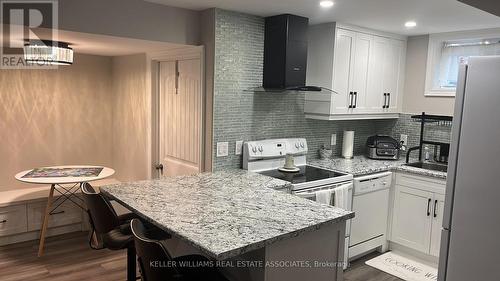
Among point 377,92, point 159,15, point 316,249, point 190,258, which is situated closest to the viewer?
point 190,258

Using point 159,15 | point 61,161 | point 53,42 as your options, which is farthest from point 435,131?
point 61,161

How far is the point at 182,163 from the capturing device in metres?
3.59

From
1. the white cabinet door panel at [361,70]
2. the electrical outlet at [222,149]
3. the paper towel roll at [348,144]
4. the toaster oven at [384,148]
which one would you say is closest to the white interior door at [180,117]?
the electrical outlet at [222,149]

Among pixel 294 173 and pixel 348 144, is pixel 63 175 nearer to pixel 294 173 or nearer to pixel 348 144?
pixel 294 173

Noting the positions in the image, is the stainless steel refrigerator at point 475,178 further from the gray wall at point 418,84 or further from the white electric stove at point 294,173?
the gray wall at point 418,84

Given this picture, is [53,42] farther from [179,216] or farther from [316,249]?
[316,249]

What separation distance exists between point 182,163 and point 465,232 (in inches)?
92.6

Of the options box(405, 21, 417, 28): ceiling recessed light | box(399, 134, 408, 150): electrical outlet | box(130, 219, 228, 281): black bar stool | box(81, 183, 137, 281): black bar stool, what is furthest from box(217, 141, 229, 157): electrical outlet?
box(399, 134, 408, 150): electrical outlet

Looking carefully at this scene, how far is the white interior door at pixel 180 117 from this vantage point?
3.32 metres

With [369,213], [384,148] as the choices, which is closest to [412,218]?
[369,213]

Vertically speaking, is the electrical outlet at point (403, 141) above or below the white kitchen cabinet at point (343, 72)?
below

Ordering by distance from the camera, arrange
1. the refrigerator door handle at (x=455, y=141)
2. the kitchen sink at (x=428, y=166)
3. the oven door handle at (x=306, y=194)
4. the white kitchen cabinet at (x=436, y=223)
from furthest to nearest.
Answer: the kitchen sink at (x=428, y=166) → the white kitchen cabinet at (x=436, y=223) → the oven door handle at (x=306, y=194) → the refrigerator door handle at (x=455, y=141)

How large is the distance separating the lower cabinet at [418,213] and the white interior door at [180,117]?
201 cm

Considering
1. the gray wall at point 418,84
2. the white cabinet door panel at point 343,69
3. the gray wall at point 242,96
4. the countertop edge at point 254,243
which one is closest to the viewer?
the countertop edge at point 254,243
